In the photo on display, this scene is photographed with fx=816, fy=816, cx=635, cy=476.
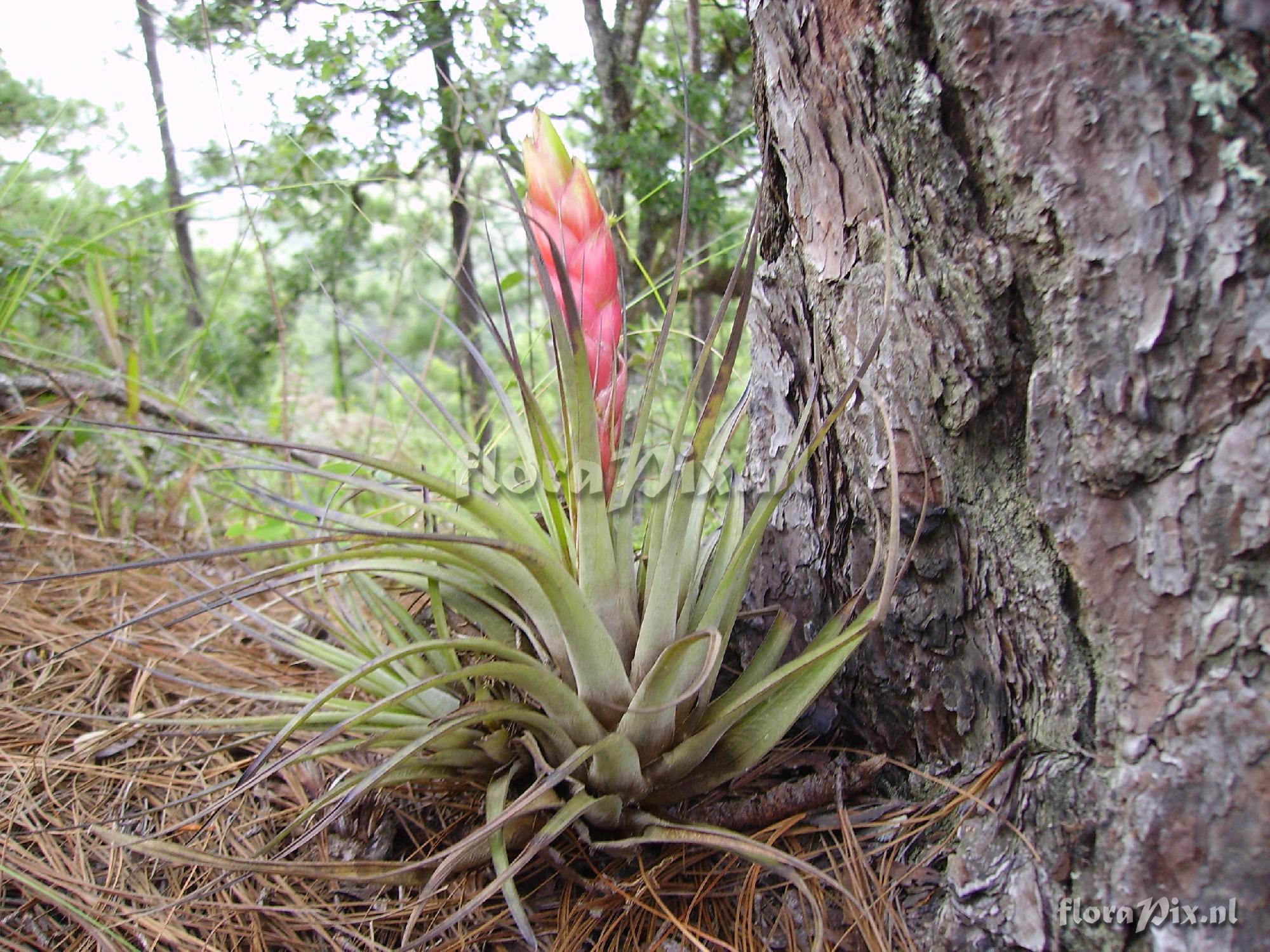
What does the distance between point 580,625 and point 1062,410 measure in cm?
59

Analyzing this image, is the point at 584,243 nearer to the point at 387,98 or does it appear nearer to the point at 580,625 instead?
the point at 580,625

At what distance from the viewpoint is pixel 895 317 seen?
1.07 meters

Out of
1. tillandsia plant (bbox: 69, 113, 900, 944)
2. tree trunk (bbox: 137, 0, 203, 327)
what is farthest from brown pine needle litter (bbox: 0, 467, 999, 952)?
tree trunk (bbox: 137, 0, 203, 327)

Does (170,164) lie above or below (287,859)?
above

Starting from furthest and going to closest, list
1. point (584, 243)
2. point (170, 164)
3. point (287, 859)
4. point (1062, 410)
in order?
point (170, 164) < point (287, 859) < point (584, 243) < point (1062, 410)

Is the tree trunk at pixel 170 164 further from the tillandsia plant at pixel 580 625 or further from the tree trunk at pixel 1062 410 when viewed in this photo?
the tree trunk at pixel 1062 410

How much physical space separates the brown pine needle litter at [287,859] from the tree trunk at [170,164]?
3.85 ft

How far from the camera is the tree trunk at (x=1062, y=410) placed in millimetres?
759

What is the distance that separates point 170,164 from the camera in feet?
10.2

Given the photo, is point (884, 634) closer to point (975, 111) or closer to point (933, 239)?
point (933, 239)

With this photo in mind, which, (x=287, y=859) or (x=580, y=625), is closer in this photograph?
(x=580, y=625)

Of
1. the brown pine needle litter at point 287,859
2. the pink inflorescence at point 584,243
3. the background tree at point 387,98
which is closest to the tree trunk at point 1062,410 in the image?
the brown pine needle litter at point 287,859

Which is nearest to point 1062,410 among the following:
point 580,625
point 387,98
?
point 580,625

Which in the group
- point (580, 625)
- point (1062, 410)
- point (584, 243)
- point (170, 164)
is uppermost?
point (170, 164)
